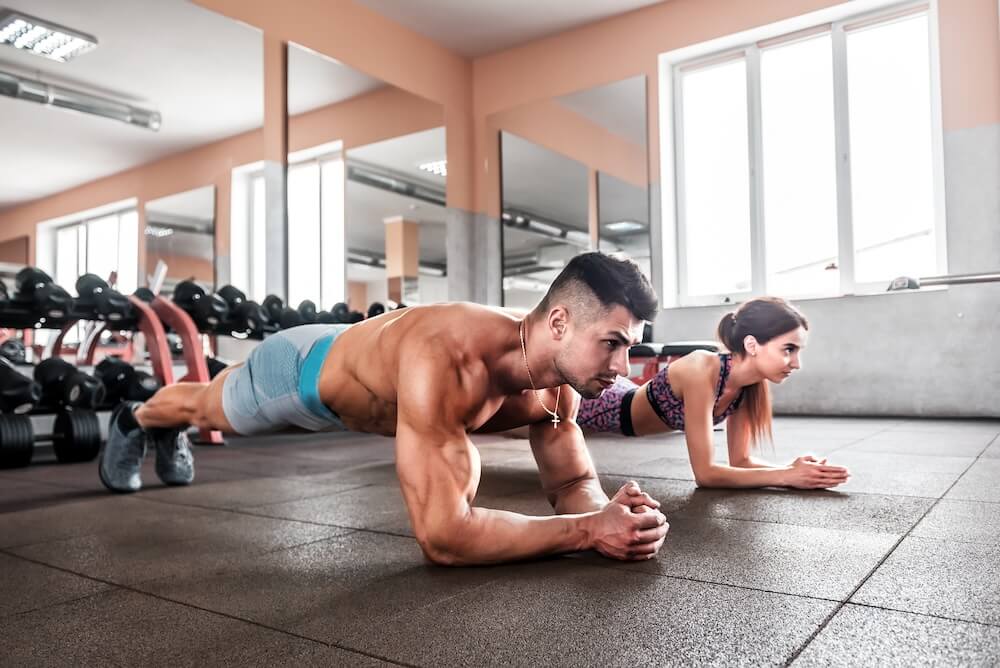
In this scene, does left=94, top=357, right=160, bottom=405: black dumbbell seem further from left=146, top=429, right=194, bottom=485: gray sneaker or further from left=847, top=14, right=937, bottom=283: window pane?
left=847, top=14, right=937, bottom=283: window pane

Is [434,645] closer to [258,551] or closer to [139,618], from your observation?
[139,618]

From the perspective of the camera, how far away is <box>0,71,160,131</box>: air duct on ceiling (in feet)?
12.4

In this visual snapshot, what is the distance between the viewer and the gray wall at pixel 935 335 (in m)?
4.42

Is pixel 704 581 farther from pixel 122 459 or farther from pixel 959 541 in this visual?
pixel 122 459

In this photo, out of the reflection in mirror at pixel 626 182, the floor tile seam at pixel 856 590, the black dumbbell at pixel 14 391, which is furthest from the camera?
the reflection in mirror at pixel 626 182

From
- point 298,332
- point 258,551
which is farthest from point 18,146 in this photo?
Result: point 258,551

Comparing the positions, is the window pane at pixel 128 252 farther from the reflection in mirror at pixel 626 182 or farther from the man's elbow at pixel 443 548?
the man's elbow at pixel 443 548

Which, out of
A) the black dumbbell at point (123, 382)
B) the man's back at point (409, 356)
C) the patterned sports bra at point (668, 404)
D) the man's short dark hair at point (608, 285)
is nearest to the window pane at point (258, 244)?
the black dumbbell at point (123, 382)

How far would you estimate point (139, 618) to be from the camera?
118 centimetres

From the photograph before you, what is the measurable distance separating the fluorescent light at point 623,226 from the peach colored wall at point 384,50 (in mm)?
1450

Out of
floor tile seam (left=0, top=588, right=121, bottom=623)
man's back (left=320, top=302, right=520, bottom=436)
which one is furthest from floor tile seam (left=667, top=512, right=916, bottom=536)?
floor tile seam (left=0, top=588, right=121, bottom=623)

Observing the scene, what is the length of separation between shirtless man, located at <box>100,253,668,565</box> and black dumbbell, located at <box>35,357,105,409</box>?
2.15 metres

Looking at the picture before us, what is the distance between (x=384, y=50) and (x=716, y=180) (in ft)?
9.52

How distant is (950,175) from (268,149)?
4564mm
